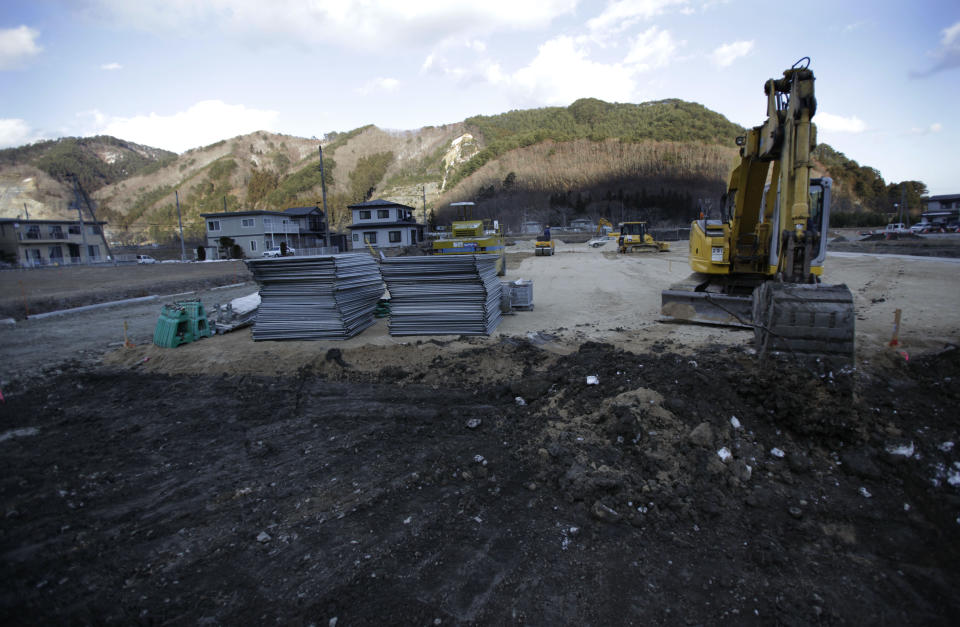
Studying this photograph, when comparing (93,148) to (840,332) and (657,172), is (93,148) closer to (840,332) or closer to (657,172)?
(657,172)

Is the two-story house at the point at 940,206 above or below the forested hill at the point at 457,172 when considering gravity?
below

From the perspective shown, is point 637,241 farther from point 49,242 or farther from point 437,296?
point 49,242

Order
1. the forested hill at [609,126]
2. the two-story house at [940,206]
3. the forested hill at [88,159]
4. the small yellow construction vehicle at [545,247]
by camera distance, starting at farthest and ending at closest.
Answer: the forested hill at [88,159] < the forested hill at [609,126] < the two-story house at [940,206] < the small yellow construction vehicle at [545,247]

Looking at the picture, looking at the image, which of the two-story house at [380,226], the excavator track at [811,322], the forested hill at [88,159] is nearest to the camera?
the excavator track at [811,322]

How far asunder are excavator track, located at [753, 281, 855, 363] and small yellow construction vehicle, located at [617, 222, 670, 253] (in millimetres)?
29648

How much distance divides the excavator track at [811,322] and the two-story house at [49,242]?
6139 cm

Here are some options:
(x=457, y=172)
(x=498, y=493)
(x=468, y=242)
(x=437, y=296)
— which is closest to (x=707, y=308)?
(x=437, y=296)

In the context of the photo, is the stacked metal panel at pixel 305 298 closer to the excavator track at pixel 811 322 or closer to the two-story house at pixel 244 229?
the excavator track at pixel 811 322

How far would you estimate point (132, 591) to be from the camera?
2.97 meters

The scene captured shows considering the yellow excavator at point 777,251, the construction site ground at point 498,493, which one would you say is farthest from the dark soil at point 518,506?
the yellow excavator at point 777,251

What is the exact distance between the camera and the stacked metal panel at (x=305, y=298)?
8.82 meters

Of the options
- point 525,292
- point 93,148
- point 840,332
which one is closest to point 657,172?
point 525,292

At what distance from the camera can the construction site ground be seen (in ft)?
9.23

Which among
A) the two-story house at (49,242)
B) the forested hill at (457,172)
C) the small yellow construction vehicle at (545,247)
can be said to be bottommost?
the small yellow construction vehicle at (545,247)
